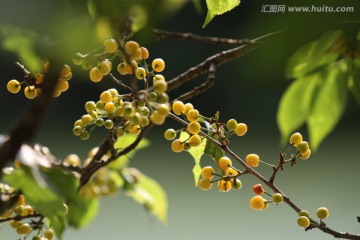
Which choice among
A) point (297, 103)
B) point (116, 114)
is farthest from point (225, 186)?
point (297, 103)

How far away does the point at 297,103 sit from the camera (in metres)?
0.29

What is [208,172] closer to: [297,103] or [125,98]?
[125,98]

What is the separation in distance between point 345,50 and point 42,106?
7.2 inches

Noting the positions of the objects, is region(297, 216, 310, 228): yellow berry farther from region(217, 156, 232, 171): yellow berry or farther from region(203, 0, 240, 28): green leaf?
region(203, 0, 240, 28): green leaf

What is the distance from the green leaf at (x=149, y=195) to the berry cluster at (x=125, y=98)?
0.09m

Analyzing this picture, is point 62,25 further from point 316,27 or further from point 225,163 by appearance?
point 225,163

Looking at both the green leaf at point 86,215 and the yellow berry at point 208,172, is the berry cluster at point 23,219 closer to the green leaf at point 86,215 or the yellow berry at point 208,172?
the green leaf at point 86,215

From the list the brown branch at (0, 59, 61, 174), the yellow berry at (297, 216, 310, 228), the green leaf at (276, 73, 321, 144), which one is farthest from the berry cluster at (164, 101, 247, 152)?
the brown branch at (0, 59, 61, 174)

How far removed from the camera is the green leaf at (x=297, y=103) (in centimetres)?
27

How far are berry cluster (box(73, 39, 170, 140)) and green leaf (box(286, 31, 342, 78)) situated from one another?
0.34 feet

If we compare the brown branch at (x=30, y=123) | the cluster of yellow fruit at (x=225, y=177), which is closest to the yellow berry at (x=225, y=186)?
the cluster of yellow fruit at (x=225, y=177)

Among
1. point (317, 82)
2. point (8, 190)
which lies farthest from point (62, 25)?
point (8, 190)

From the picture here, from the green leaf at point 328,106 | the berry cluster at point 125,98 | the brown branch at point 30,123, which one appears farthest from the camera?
the berry cluster at point 125,98

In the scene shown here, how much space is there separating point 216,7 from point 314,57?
182mm
